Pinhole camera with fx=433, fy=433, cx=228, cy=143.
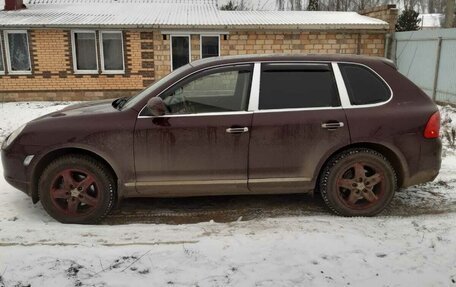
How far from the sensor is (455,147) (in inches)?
296

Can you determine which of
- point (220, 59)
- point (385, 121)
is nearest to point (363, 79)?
point (385, 121)

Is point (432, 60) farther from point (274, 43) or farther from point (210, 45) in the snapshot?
point (210, 45)

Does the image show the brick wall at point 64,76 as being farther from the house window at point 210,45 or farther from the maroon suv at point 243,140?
the maroon suv at point 243,140

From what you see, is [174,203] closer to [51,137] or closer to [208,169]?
[208,169]

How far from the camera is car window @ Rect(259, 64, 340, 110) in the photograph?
4.40 meters

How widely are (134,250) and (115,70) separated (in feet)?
40.2

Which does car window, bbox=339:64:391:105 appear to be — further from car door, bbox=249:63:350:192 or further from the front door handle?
the front door handle

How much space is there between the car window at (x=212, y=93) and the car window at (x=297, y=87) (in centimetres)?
20

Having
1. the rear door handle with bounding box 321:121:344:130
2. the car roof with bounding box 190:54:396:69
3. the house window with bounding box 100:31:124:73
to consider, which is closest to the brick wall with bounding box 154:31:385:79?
the house window with bounding box 100:31:124:73

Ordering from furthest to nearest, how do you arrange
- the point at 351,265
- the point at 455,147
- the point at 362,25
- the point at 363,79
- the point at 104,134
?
the point at 362,25 < the point at 455,147 < the point at 363,79 < the point at 104,134 < the point at 351,265

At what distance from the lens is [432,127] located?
14.5 feet

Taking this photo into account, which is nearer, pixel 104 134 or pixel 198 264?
pixel 198 264

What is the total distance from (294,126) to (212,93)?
91 cm

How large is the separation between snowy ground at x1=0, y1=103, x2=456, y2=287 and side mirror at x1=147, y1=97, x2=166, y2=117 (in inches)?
44.7
